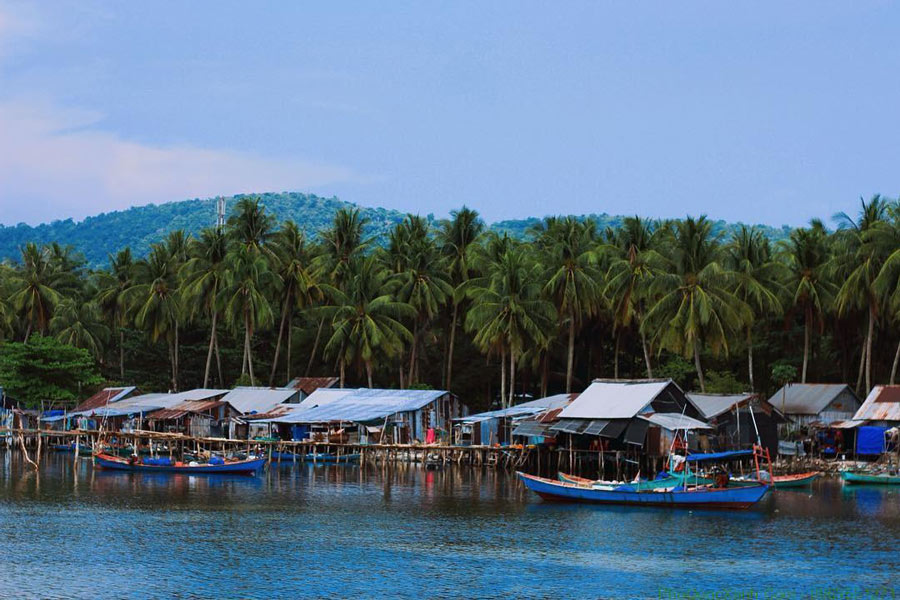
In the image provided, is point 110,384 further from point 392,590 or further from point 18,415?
point 392,590

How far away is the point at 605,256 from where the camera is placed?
83.2 meters

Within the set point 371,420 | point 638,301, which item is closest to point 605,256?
point 638,301

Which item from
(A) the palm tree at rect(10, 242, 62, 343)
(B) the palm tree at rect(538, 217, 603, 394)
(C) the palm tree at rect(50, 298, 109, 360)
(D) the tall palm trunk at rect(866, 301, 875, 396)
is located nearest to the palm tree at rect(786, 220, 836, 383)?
(D) the tall palm trunk at rect(866, 301, 875, 396)

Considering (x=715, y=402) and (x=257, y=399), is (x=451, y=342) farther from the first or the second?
(x=715, y=402)

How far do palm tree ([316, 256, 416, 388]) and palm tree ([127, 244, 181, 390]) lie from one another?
52.3 feet

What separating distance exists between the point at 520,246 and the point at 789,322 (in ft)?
71.1

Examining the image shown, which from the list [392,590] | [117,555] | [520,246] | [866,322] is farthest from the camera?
[520,246]

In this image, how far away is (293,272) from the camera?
299 feet

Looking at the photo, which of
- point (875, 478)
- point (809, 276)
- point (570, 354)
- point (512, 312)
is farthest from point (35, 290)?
point (875, 478)

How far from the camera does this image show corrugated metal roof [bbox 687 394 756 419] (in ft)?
210

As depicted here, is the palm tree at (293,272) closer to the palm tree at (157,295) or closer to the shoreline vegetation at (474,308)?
the shoreline vegetation at (474,308)

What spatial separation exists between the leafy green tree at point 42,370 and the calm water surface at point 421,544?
2929 cm

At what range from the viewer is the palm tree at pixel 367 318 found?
82438mm

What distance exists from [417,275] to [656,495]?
4009 centimetres
